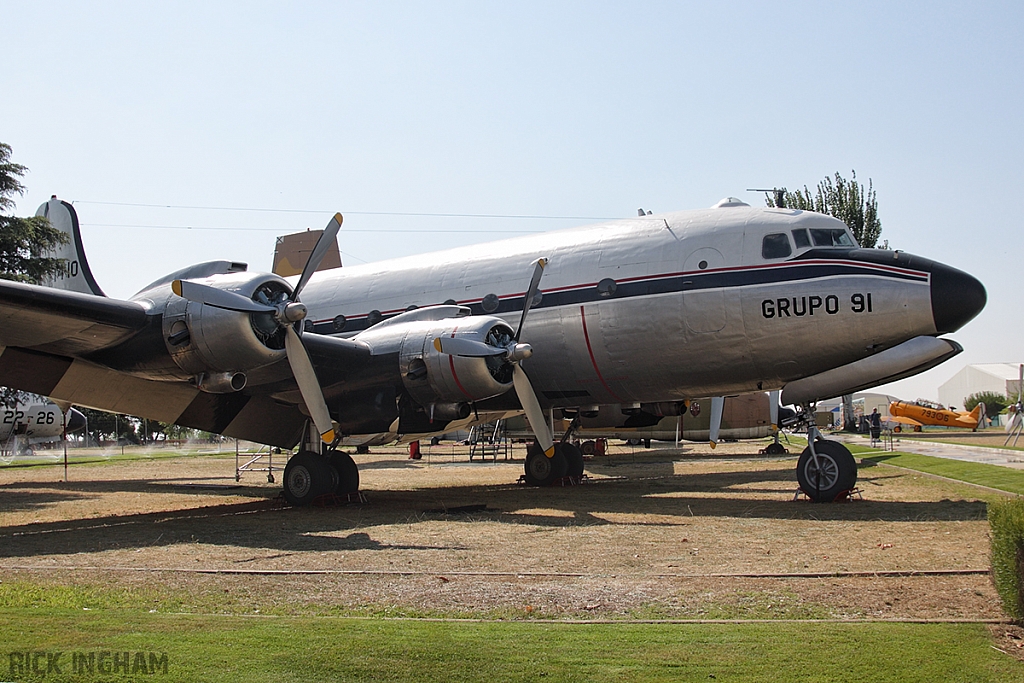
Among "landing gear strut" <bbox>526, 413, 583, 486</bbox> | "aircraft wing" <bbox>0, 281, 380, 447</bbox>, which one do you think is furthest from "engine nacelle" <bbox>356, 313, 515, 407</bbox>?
"landing gear strut" <bbox>526, 413, 583, 486</bbox>

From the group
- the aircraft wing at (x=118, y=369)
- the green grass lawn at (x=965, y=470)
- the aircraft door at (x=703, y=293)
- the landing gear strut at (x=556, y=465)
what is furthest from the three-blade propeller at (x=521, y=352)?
the green grass lawn at (x=965, y=470)

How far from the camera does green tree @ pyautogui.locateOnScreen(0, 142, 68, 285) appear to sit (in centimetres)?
1816

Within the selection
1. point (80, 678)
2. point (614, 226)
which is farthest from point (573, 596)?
point (614, 226)

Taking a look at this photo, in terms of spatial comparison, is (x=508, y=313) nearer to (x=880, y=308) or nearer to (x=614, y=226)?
(x=614, y=226)

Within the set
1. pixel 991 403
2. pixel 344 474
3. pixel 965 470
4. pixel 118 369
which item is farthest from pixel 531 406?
pixel 991 403

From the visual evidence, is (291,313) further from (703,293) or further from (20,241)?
(20,241)

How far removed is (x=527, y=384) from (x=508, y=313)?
5.92 ft

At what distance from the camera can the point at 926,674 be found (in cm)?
402

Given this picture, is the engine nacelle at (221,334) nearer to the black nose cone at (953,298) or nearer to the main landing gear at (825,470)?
the main landing gear at (825,470)

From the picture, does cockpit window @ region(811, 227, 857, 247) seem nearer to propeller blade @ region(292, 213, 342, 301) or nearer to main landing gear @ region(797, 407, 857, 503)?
main landing gear @ region(797, 407, 857, 503)

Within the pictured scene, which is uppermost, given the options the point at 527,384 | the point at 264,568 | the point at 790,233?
the point at 790,233

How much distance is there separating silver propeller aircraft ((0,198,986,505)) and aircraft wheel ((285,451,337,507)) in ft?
0.08

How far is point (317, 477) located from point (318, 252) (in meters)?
3.46

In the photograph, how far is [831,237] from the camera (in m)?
11.8
